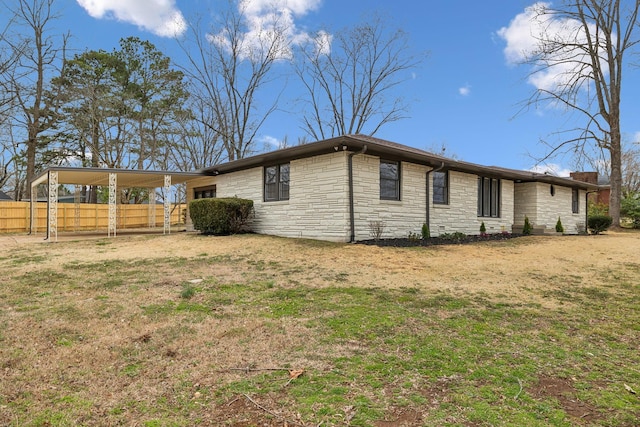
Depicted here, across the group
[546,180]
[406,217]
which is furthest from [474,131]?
[406,217]

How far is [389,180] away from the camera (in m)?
11.5

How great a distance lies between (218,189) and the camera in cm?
1578

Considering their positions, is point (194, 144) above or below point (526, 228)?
above

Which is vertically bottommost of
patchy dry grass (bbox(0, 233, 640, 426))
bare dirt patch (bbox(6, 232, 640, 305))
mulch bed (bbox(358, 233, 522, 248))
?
patchy dry grass (bbox(0, 233, 640, 426))

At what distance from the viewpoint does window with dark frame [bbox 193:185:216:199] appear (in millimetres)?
16630

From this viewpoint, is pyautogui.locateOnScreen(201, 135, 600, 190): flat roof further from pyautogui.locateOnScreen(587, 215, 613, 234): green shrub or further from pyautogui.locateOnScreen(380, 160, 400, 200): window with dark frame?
pyautogui.locateOnScreen(587, 215, 613, 234): green shrub

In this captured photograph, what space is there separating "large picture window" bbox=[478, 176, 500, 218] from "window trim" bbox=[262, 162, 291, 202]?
791 cm

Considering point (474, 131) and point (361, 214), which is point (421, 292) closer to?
point (361, 214)

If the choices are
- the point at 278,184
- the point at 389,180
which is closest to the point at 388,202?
the point at 389,180

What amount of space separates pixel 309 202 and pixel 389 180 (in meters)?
2.55

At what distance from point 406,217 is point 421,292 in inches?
249

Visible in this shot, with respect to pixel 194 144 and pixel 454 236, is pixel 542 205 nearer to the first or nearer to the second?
pixel 454 236

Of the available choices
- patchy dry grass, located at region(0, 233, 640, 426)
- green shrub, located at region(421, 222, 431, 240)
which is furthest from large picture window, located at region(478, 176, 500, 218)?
patchy dry grass, located at region(0, 233, 640, 426)

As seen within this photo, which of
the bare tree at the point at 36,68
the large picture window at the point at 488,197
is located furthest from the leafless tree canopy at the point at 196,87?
the large picture window at the point at 488,197
